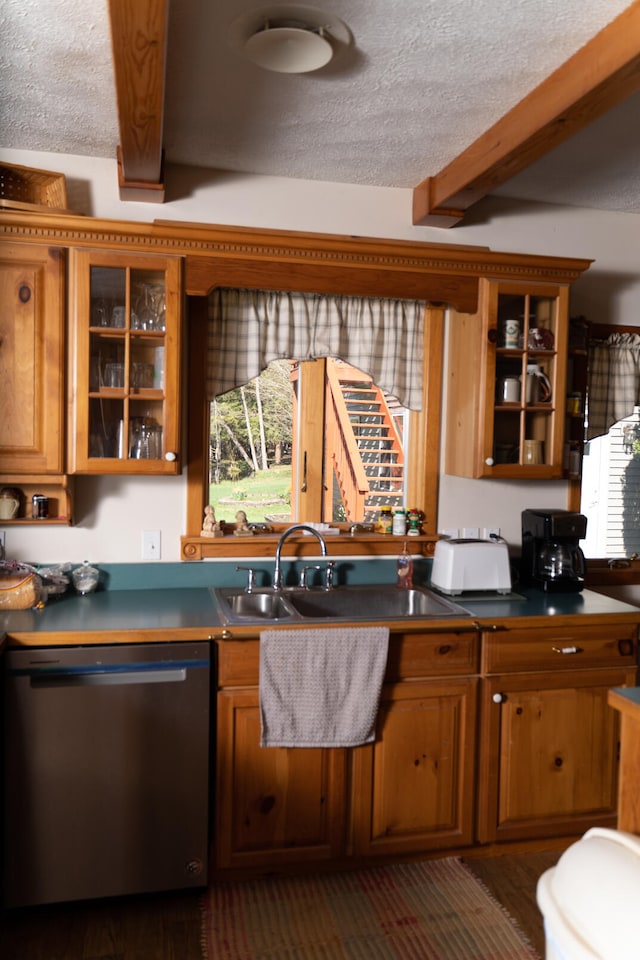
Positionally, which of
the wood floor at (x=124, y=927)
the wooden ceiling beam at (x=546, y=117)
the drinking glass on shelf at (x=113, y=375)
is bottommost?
the wood floor at (x=124, y=927)

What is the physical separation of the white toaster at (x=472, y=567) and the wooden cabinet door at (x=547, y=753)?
1.28 feet

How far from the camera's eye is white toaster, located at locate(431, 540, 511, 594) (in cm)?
292

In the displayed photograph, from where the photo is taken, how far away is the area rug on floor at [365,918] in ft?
7.30

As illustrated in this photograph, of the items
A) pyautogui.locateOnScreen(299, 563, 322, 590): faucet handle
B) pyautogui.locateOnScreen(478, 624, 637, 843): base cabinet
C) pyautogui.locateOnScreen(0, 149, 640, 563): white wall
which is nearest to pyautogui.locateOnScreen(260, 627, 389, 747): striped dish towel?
pyautogui.locateOnScreen(478, 624, 637, 843): base cabinet

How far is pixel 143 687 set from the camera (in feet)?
7.70

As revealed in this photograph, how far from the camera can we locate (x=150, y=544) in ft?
9.66

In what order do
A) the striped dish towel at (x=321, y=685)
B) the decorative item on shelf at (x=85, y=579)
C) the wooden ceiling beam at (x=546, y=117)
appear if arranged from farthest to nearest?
the decorative item on shelf at (x=85, y=579)
the striped dish towel at (x=321, y=685)
the wooden ceiling beam at (x=546, y=117)

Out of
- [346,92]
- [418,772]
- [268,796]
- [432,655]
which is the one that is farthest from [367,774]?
[346,92]

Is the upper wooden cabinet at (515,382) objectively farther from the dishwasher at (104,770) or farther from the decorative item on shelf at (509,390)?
the dishwasher at (104,770)

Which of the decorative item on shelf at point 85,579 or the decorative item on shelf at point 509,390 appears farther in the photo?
the decorative item on shelf at point 509,390

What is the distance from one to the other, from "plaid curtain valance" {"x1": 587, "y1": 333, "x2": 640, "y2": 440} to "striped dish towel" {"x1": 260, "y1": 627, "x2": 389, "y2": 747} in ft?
5.18

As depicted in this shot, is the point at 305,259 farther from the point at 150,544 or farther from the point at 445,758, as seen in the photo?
the point at 445,758

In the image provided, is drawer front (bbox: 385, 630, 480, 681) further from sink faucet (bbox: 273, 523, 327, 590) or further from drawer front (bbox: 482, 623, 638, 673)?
sink faucet (bbox: 273, 523, 327, 590)

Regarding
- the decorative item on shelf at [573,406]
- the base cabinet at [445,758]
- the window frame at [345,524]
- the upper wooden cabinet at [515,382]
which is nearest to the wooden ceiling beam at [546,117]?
the upper wooden cabinet at [515,382]
